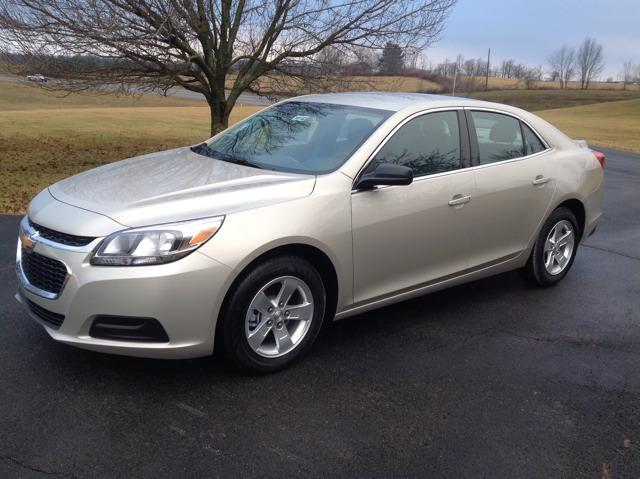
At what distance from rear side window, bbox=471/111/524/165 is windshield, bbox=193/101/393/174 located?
0.88m

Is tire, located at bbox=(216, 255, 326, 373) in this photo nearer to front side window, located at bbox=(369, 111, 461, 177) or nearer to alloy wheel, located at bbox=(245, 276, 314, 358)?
alloy wheel, located at bbox=(245, 276, 314, 358)

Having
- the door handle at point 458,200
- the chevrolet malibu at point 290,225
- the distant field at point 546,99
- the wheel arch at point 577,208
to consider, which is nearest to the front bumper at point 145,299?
the chevrolet malibu at point 290,225

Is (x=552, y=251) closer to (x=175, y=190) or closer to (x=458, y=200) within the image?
(x=458, y=200)

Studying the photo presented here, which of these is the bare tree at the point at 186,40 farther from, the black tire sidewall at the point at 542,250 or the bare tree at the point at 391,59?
the black tire sidewall at the point at 542,250

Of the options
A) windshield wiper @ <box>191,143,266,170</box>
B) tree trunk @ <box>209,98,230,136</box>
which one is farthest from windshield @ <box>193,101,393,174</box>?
tree trunk @ <box>209,98,230,136</box>

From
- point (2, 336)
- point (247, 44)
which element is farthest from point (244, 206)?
point (247, 44)

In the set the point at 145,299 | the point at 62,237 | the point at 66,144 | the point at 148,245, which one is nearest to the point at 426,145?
the point at 148,245

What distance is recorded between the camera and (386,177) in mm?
3822

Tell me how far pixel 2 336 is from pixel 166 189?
4.97 ft

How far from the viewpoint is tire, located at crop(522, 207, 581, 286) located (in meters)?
5.30

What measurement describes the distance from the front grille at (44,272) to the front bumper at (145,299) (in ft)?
0.14

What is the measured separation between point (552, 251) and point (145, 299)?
3721 mm

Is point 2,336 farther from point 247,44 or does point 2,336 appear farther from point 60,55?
point 247,44

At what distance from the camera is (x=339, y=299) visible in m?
3.91
